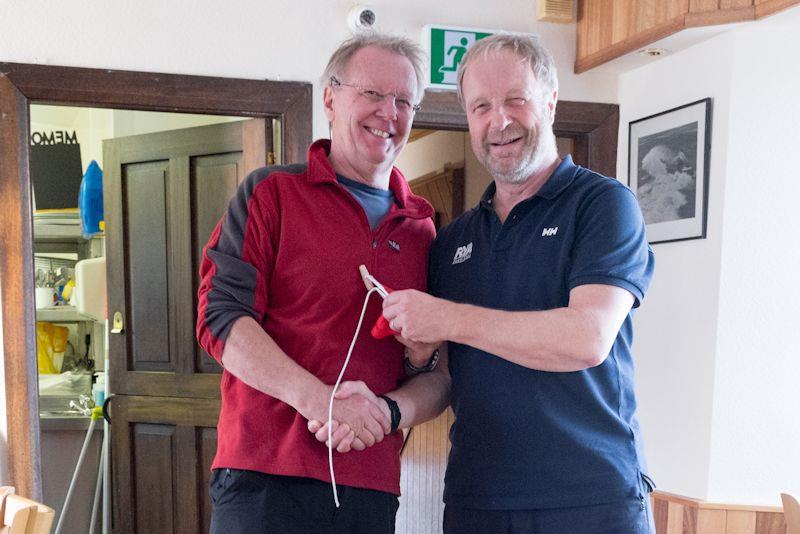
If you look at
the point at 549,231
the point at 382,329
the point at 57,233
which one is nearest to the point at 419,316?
the point at 382,329

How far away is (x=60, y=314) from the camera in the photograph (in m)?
4.47

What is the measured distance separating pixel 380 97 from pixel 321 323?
1.66 ft

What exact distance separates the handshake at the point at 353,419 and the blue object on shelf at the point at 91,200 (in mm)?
3224

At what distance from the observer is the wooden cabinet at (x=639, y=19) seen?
262cm

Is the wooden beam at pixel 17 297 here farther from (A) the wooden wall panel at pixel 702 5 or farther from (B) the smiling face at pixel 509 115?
(A) the wooden wall panel at pixel 702 5

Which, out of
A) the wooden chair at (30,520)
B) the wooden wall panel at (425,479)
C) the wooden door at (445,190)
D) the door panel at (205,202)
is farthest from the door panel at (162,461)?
the wooden chair at (30,520)

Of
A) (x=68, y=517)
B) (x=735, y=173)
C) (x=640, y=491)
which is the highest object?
(x=735, y=173)

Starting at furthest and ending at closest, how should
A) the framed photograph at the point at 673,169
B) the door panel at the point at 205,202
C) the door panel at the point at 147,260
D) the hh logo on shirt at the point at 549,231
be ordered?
1. the door panel at the point at 147,260
2. the door panel at the point at 205,202
3. the framed photograph at the point at 673,169
4. the hh logo on shirt at the point at 549,231

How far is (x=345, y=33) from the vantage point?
3.11 metres

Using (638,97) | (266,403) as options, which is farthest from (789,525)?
(638,97)

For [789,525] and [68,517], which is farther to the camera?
[68,517]

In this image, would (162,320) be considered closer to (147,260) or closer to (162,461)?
(147,260)

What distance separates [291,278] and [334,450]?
0.34 meters

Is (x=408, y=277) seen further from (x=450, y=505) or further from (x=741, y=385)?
(x=741, y=385)
